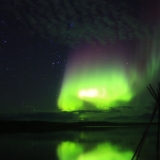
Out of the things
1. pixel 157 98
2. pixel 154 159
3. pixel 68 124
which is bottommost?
pixel 68 124

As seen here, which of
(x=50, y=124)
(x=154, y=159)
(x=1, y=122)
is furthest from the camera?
(x=50, y=124)

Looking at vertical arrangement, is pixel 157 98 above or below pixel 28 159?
above

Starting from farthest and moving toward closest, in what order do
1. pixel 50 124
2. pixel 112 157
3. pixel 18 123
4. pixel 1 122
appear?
pixel 50 124 → pixel 18 123 → pixel 1 122 → pixel 112 157

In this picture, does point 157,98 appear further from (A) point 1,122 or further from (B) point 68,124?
(B) point 68,124

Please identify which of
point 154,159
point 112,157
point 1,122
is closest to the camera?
point 154,159

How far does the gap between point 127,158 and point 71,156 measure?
3.10m

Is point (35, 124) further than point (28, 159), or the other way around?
point (35, 124)

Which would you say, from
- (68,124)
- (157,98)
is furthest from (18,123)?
(157,98)

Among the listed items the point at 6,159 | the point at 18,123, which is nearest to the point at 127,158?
the point at 6,159

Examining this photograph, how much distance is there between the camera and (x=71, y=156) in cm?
1487

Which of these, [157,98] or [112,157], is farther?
[112,157]

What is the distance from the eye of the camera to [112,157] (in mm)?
14195

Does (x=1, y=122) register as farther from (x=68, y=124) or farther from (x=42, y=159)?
(x=42, y=159)

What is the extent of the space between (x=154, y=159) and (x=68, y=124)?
89.2m
